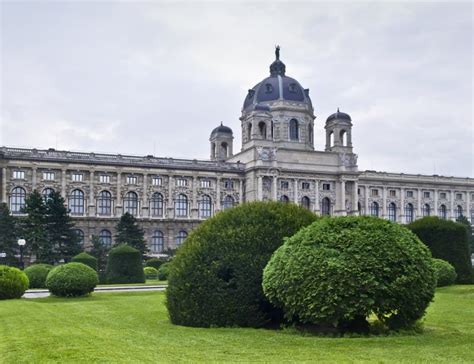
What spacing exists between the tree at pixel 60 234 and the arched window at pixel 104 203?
15.4 m

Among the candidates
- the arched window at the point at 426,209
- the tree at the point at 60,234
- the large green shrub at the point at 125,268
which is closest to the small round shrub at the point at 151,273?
the large green shrub at the point at 125,268

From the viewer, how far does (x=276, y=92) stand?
9444 centimetres

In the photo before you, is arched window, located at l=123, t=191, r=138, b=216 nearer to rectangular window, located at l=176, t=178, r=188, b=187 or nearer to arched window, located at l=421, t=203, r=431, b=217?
rectangular window, located at l=176, t=178, r=188, b=187

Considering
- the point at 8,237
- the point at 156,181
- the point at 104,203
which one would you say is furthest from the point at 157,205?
the point at 8,237

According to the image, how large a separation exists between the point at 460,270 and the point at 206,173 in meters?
56.2

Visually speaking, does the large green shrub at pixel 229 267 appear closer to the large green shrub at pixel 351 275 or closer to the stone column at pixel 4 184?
the large green shrub at pixel 351 275

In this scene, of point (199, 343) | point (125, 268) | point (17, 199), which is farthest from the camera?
point (17, 199)

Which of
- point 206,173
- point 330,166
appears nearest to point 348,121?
point 330,166

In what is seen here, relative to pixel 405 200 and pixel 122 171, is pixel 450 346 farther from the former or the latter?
pixel 405 200

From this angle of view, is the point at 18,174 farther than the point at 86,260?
Yes

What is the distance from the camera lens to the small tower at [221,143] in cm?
9788

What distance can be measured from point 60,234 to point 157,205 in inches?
869

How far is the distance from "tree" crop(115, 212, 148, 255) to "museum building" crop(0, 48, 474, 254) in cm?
805

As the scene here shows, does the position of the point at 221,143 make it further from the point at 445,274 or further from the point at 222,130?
the point at 445,274
